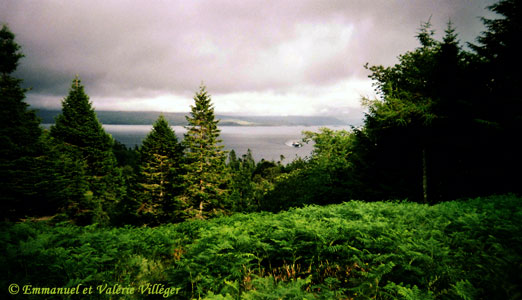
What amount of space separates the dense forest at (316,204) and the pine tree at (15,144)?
10 cm

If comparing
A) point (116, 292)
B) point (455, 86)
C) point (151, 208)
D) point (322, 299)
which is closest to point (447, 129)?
point (455, 86)

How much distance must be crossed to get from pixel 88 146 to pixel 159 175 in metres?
9.74

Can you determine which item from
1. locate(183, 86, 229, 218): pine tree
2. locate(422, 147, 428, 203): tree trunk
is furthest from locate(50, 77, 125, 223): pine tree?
locate(422, 147, 428, 203): tree trunk

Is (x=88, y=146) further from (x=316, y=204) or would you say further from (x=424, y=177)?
(x=424, y=177)

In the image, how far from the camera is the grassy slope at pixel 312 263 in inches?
139

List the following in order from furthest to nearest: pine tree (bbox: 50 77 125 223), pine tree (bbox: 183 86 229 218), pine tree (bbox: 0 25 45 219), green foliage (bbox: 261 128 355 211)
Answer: pine tree (bbox: 50 77 125 223) < pine tree (bbox: 183 86 229 218) < green foliage (bbox: 261 128 355 211) < pine tree (bbox: 0 25 45 219)

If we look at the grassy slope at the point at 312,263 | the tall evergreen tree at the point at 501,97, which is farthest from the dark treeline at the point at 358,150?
the grassy slope at the point at 312,263

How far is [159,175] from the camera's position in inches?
1016

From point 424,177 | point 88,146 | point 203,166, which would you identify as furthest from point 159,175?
point 424,177

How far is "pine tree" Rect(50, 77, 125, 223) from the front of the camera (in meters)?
24.2

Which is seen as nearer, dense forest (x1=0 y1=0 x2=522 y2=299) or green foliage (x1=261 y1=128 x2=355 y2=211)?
dense forest (x1=0 y1=0 x2=522 y2=299)

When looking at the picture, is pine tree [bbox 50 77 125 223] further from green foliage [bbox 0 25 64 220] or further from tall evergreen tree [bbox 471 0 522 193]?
tall evergreen tree [bbox 471 0 522 193]

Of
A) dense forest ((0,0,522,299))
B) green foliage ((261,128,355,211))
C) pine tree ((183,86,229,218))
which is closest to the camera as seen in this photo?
dense forest ((0,0,522,299))

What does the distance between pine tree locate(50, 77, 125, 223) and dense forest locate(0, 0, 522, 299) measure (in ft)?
0.53
